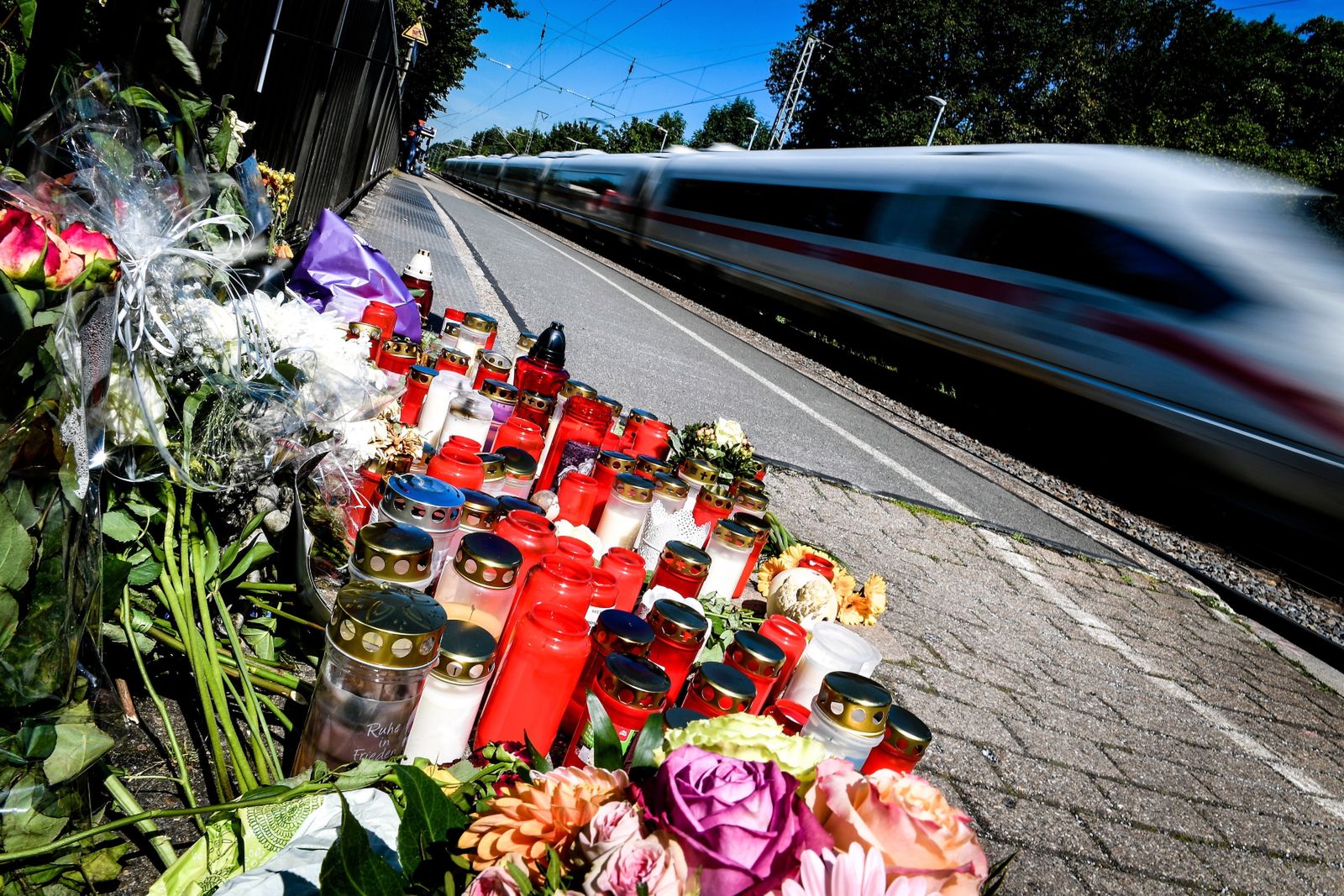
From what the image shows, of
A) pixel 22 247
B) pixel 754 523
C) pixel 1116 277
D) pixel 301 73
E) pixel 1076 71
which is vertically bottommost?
pixel 754 523

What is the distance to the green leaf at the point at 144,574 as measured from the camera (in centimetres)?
122

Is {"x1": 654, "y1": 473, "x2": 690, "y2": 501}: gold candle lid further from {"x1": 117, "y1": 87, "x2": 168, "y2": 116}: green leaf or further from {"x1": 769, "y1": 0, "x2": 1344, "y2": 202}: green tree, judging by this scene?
{"x1": 769, "y1": 0, "x2": 1344, "y2": 202}: green tree

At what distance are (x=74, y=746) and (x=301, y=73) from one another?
148 inches

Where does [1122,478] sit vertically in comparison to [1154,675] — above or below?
above

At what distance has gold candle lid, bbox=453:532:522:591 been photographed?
122 centimetres

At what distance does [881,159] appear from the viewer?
911 cm

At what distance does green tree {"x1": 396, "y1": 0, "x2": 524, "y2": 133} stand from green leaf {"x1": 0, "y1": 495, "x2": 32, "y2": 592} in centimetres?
2313

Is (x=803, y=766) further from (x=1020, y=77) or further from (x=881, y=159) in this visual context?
(x=1020, y=77)

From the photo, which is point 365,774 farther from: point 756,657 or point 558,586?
point 756,657

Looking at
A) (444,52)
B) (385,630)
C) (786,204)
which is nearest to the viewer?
(385,630)

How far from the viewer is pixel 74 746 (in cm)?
89

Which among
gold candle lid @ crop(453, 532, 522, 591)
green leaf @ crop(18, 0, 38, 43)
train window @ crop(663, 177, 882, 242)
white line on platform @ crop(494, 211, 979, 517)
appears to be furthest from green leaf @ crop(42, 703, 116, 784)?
train window @ crop(663, 177, 882, 242)

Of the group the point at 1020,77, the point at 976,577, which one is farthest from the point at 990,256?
the point at 1020,77

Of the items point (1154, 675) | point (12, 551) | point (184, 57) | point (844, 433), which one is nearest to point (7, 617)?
point (12, 551)
